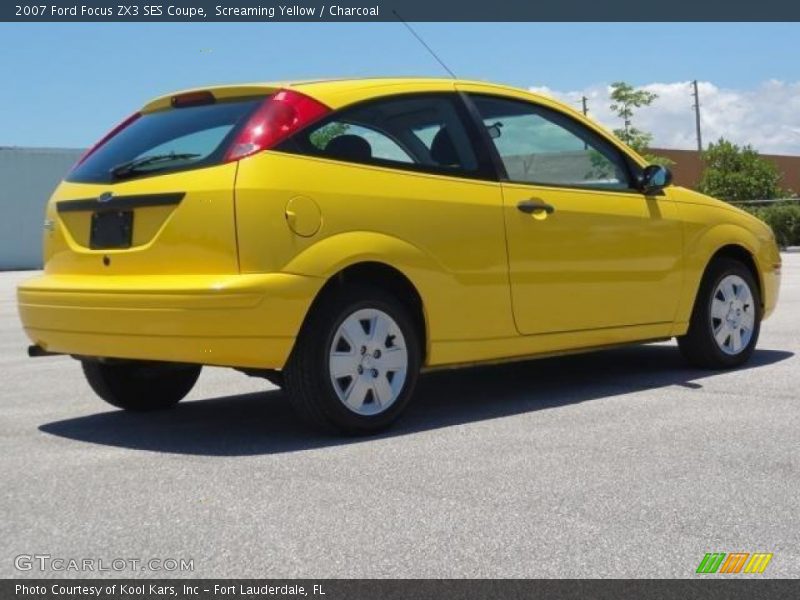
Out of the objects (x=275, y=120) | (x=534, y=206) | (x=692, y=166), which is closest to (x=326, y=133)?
(x=275, y=120)

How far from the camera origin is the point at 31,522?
153 inches

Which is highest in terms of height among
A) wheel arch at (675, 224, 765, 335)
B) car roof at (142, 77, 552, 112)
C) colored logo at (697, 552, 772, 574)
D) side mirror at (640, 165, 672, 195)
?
car roof at (142, 77, 552, 112)

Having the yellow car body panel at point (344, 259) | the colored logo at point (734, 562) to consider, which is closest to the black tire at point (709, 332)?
the yellow car body panel at point (344, 259)

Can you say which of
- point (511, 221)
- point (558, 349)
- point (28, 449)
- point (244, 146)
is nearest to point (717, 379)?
point (558, 349)

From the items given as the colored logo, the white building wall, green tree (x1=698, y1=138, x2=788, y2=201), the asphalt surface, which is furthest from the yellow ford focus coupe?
green tree (x1=698, y1=138, x2=788, y2=201)

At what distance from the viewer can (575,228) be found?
616 cm

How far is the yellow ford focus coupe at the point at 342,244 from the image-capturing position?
4871mm

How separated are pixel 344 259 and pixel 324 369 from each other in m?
0.49

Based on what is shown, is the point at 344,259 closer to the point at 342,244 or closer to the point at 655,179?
the point at 342,244

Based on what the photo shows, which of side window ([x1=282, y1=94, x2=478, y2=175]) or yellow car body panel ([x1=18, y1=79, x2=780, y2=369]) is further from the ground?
side window ([x1=282, y1=94, x2=478, y2=175])

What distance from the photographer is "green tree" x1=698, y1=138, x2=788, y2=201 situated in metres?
47.9

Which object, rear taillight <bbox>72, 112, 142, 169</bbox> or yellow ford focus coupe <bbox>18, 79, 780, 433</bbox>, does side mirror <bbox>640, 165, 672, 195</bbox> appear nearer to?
yellow ford focus coupe <bbox>18, 79, 780, 433</bbox>

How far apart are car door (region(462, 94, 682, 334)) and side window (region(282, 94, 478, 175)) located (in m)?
0.23
